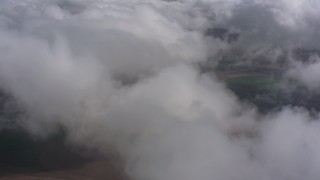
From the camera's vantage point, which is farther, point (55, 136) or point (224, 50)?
point (224, 50)

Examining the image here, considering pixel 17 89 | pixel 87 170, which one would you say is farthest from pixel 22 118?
pixel 87 170

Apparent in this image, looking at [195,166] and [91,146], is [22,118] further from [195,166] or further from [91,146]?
[195,166]

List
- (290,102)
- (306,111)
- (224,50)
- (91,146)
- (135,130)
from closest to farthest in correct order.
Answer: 1. (91,146)
2. (135,130)
3. (306,111)
4. (290,102)
5. (224,50)

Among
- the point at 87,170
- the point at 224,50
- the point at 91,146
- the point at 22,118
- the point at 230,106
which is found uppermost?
the point at 224,50

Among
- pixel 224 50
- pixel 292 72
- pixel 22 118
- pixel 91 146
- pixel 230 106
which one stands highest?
pixel 224 50

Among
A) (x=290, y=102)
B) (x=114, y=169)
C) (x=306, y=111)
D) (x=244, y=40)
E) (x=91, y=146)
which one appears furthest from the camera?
(x=244, y=40)

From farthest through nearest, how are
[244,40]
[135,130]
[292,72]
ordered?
1. [244,40]
2. [292,72]
3. [135,130]

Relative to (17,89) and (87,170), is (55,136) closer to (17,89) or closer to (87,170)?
(87,170)

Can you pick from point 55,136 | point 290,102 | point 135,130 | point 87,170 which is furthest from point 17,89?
point 290,102

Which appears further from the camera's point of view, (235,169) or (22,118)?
(22,118)

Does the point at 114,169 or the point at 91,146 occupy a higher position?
the point at 91,146
